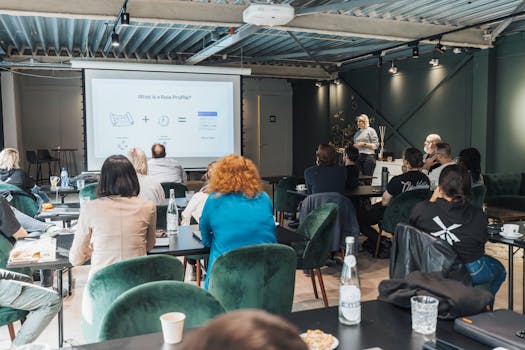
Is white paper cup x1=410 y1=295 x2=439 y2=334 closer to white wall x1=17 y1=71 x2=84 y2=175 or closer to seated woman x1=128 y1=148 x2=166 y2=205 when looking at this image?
seated woman x1=128 y1=148 x2=166 y2=205

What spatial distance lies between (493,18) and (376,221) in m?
3.69

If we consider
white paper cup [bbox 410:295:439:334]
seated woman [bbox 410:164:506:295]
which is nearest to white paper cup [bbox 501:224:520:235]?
seated woman [bbox 410:164:506:295]

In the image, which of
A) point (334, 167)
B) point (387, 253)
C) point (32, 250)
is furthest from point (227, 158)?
point (387, 253)

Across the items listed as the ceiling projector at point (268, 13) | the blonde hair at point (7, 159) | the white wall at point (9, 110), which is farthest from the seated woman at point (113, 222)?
the white wall at point (9, 110)

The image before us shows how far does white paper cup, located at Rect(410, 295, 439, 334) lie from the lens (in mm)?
1576

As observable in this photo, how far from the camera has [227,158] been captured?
3.00 meters

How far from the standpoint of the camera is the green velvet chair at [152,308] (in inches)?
66.0

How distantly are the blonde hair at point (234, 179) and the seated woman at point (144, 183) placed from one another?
5.58 feet

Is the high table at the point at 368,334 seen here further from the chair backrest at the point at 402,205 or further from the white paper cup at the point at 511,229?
the chair backrest at the point at 402,205

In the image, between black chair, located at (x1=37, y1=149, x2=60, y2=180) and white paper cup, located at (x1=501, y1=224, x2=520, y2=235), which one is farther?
black chair, located at (x1=37, y1=149, x2=60, y2=180)

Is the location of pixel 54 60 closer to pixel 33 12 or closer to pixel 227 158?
pixel 33 12

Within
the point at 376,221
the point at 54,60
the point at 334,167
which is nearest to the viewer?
the point at 334,167

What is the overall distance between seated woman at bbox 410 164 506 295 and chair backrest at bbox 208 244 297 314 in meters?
0.99

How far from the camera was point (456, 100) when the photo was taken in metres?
9.10
